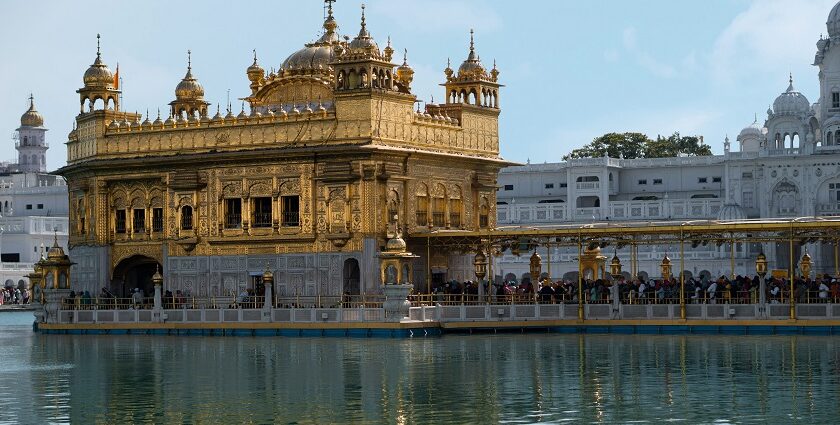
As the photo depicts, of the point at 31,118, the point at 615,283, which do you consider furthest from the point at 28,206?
the point at 615,283

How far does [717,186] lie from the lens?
11069cm

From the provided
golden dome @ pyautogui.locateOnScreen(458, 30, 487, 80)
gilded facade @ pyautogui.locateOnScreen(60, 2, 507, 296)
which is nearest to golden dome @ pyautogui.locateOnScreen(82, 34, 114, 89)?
gilded facade @ pyautogui.locateOnScreen(60, 2, 507, 296)

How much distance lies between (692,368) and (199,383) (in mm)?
9690

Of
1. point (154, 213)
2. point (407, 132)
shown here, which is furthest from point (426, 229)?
point (154, 213)

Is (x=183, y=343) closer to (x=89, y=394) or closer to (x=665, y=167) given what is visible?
(x=89, y=394)

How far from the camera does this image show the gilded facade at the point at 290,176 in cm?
5028

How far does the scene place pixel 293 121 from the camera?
5119cm

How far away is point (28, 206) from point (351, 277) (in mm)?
88749

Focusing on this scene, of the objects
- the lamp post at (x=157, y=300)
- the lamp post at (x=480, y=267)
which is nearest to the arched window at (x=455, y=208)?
the lamp post at (x=480, y=267)

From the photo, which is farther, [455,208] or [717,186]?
[717,186]

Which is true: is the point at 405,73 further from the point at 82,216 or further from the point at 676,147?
the point at 676,147

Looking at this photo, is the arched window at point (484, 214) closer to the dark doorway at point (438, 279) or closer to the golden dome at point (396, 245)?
the dark doorway at point (438, 279)

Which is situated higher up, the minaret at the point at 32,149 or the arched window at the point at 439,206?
the minaret at the point at 32,149

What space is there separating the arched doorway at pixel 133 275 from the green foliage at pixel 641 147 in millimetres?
71056
